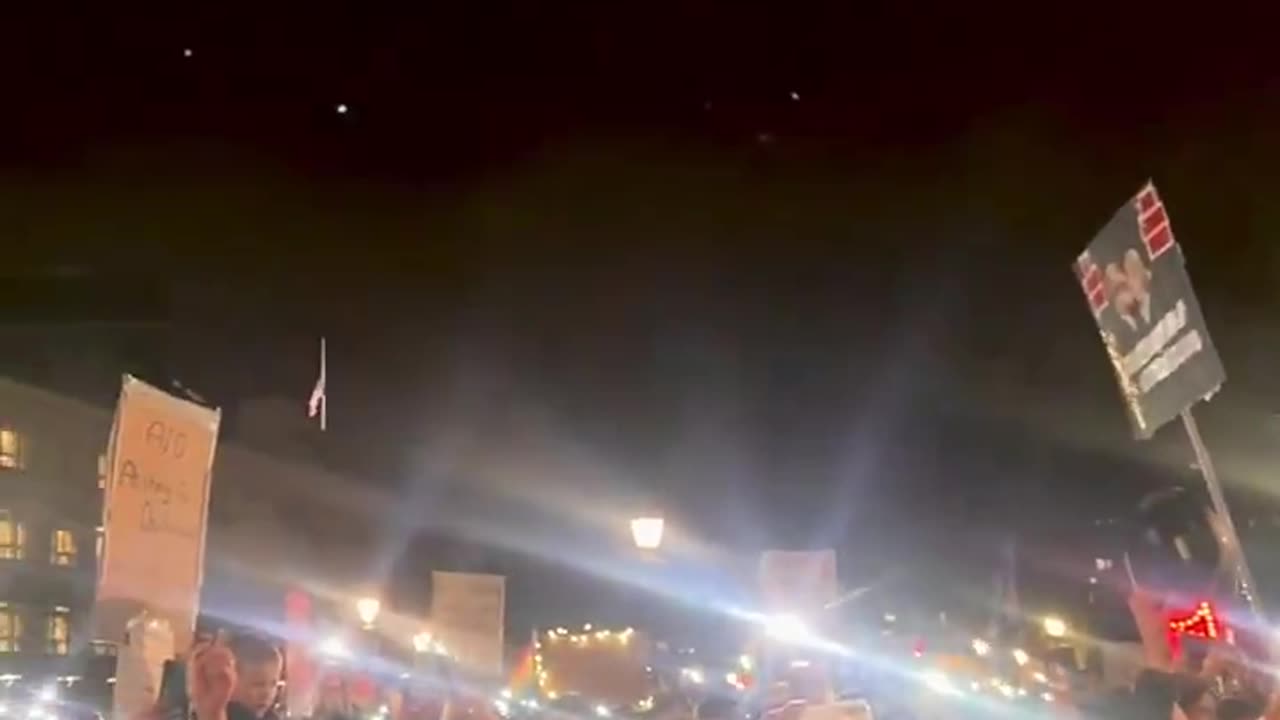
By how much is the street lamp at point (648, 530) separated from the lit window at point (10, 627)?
4212 centimetres

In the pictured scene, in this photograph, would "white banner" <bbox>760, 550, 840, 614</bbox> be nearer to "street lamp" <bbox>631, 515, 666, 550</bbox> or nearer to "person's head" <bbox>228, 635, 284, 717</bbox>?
"street lamp" <bbox>631, 515, 666, 550</bbox>

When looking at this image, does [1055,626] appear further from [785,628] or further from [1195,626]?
[1195,626]

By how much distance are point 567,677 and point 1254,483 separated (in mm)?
15305

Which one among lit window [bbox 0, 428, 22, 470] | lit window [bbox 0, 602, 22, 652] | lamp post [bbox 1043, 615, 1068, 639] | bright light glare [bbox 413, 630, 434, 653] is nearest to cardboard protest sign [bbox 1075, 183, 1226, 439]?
lamp post [bbox 1043, 615, 1068, 639]

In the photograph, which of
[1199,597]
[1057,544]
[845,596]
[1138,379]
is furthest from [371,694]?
[1138,379]

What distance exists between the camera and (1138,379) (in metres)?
6.41

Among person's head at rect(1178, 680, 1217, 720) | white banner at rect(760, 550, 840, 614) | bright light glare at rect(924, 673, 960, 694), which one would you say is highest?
white banner at rect(760, 550, 840, 614)

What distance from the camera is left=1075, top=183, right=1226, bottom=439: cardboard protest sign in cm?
590

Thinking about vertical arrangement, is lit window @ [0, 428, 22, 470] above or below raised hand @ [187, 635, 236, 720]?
above

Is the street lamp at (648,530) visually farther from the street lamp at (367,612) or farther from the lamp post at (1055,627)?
the street lamp at (367,612)

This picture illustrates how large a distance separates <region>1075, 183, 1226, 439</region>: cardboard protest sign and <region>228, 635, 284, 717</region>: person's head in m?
3.32

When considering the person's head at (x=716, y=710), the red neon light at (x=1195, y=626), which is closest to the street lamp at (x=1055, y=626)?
A: the person's head at (x=716, y=710)

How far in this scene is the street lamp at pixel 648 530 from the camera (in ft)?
54.1

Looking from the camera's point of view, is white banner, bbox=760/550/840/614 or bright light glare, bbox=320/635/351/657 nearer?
bright light glare, bbox=320/635/351/657
